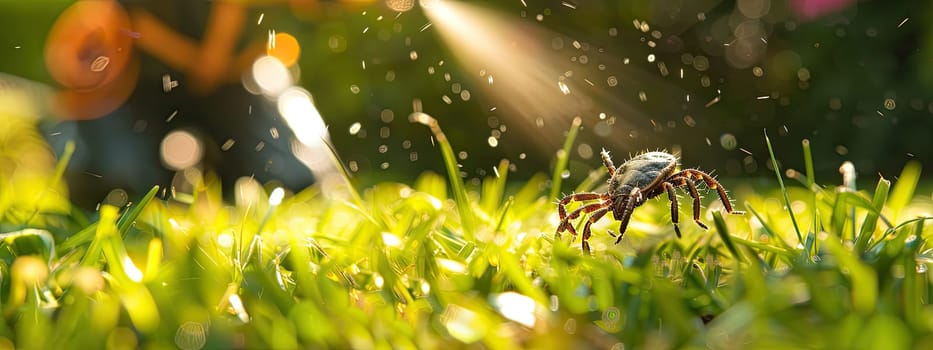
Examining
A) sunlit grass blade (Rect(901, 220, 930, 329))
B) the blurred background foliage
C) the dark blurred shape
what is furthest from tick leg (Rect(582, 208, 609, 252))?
the dark blurred shape

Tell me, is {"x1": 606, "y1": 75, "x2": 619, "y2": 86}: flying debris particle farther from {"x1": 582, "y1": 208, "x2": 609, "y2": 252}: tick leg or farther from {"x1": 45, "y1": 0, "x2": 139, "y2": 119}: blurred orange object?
{"x1": 582, "y1": 208, "x2": 609, "y2": 252}: tick leg

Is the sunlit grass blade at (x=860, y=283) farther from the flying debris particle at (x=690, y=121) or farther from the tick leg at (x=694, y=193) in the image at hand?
the flying debris particle at (x=690, y=121)

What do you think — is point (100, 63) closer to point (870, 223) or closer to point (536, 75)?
point (536, 75)

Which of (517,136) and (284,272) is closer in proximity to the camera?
(284,272)

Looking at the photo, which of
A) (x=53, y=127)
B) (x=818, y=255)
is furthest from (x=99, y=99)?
(x=818, y=255)

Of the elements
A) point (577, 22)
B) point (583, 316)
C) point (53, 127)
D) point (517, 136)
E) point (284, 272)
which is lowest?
point (53, 127)

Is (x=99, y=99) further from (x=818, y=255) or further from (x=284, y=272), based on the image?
(x=818, y=255)
